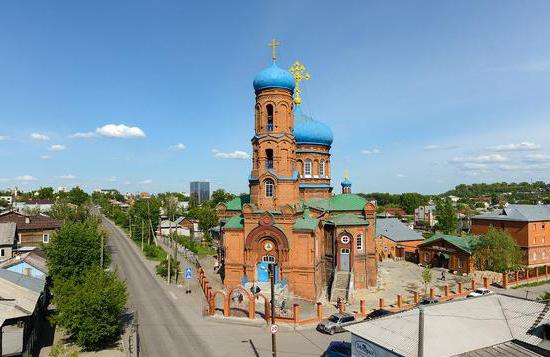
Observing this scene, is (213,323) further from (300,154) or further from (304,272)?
(300,154)

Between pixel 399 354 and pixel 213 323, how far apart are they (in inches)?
581

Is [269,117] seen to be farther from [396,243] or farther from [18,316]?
[396,243]

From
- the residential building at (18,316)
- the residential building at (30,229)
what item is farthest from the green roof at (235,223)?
the residential building at (30,229)

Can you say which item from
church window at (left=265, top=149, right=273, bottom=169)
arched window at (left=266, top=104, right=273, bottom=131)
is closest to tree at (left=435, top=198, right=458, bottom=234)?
church window at (left=265, top=149, right=273, bottom=169)

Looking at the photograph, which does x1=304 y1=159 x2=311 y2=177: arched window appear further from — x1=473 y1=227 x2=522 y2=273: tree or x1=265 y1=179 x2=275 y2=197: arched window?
x1=473 y1=227 x2=522 y2=273: tree

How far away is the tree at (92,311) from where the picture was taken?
19.5 metres

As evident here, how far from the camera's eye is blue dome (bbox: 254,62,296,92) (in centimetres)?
3272

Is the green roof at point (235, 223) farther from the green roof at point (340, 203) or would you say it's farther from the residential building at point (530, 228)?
the residential building at point (530, 228)

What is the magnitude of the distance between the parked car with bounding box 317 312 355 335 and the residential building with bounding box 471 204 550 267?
99.1 feet

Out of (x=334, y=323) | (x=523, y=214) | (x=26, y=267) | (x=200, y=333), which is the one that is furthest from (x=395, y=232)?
(x=26, y=267)

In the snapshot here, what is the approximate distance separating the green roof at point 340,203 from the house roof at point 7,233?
29.4 m

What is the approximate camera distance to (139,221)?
221ft

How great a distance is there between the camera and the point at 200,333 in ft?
75.8

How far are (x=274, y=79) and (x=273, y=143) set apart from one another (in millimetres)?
5513
